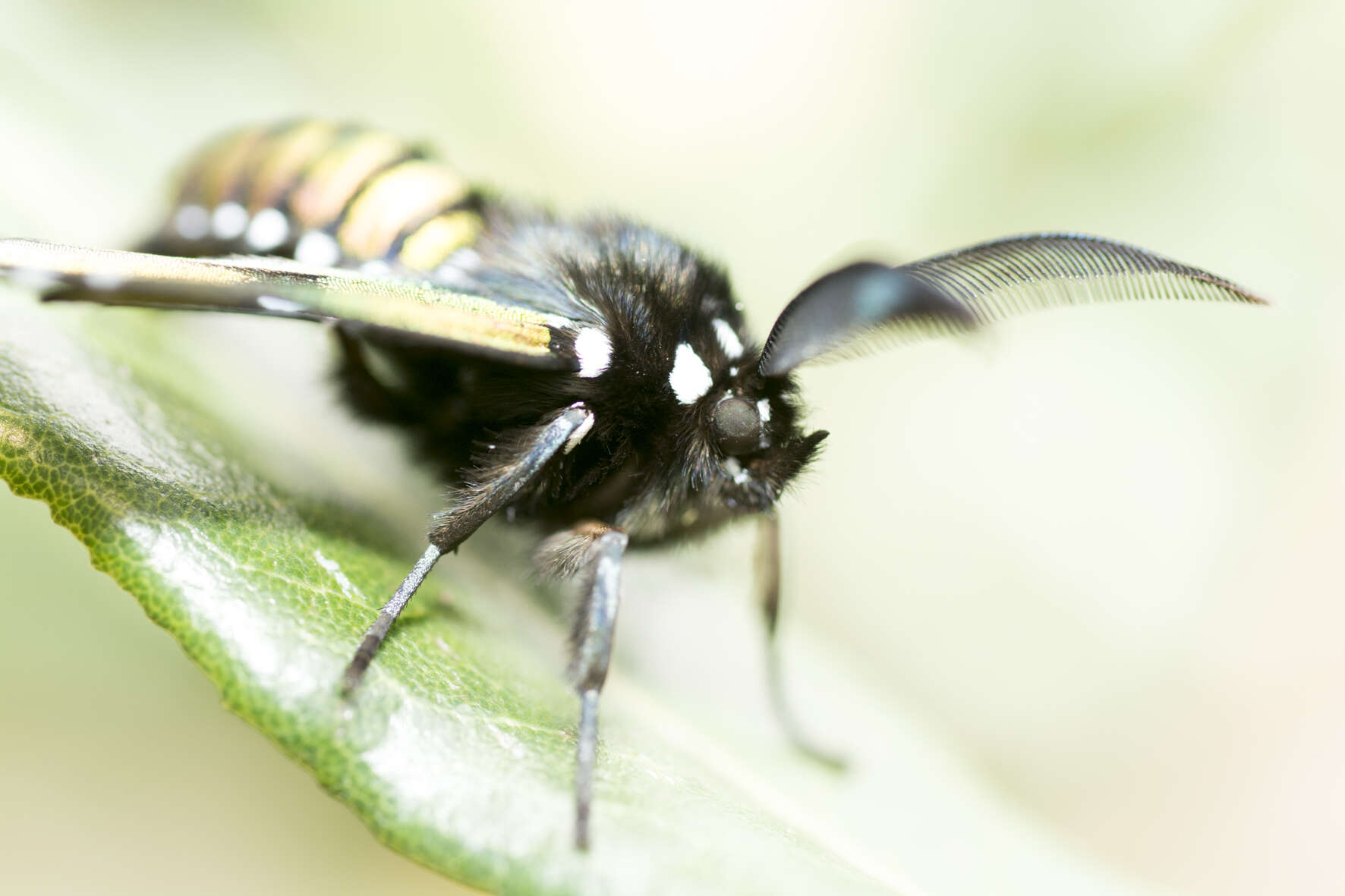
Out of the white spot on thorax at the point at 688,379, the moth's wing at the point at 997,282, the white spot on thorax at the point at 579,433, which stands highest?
the moth's wing at the point at 997,282

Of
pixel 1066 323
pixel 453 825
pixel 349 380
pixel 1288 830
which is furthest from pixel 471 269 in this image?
pixel 1288 830

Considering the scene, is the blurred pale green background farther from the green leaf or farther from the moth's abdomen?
the green leaf

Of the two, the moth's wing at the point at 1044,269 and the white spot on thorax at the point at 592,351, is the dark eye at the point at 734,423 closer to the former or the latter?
the white spot on thorax at the point at 592,351

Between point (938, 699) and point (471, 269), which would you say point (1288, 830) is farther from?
point (471, 269)

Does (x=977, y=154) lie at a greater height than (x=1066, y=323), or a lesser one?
greater

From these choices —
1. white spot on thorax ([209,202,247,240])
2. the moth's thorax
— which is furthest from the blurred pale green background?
the moth's thorax

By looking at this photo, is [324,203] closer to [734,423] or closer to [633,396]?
[633,396]

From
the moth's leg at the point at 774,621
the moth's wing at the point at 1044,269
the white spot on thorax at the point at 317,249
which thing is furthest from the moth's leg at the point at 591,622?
the white spot on thorax at the point at 317,249
